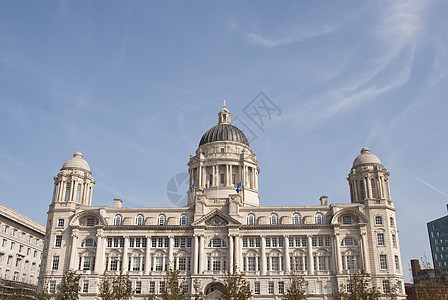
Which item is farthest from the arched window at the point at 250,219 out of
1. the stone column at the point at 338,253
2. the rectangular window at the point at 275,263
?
the stone column at the point at 338,253

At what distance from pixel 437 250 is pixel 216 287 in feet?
308

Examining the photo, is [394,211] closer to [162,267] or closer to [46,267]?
[162,267]

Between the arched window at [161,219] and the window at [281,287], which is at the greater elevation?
the arched window at [161,219]

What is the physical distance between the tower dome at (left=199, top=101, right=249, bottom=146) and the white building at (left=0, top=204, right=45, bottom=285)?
4175 cm

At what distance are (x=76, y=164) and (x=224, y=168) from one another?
30.4 metres

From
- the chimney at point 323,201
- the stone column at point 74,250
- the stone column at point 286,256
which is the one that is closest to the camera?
the stone column at point 286,256

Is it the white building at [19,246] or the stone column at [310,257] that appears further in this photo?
the white building at [19,246]

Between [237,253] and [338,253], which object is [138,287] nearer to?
[237,253]

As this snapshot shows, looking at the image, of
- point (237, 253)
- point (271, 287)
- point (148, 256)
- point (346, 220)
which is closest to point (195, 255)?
point (237, 253)

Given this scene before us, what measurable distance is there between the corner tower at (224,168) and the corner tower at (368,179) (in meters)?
21.3

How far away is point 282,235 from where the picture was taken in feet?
266

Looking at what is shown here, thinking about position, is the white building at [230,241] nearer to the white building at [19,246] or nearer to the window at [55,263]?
the window at [55,263]

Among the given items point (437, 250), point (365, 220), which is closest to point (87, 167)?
point (365, 220)

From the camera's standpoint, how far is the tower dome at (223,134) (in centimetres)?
10481
